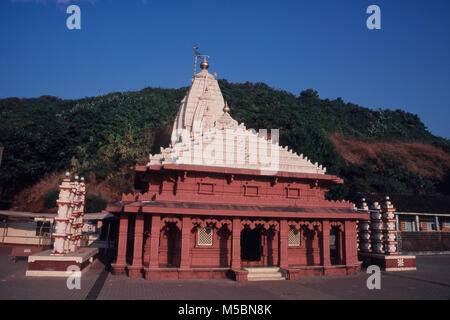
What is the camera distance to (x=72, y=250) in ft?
56.0

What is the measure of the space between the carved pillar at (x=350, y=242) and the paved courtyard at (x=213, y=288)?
4.29 feet

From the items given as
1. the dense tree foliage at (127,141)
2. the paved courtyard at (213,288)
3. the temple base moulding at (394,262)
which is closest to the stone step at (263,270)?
the paved courtyard at (213,288)

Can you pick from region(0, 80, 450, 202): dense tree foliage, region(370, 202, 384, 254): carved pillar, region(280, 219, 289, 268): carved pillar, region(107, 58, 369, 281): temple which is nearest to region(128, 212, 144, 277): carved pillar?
region(107, 58, 369, 281): temple

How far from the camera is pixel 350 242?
56.7ft

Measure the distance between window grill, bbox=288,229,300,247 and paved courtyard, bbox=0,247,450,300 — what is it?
282cm

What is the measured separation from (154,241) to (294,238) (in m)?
8.07

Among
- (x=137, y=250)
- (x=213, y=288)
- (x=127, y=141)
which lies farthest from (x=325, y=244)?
(x=127, y=141)

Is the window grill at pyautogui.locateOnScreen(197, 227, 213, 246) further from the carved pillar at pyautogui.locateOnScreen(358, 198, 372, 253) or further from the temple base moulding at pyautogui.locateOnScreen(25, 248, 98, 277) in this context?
the carved pillar at pyautogui.locateOnScreen(358, 198, 372, 253)

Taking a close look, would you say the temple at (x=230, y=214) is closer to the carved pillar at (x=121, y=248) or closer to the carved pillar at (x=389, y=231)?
the carved pillar at (x=121, y=248)

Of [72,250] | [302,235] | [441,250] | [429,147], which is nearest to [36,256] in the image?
[72,250]

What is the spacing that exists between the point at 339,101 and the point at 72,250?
308 feet

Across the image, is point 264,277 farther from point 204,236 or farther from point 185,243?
point 185,243
